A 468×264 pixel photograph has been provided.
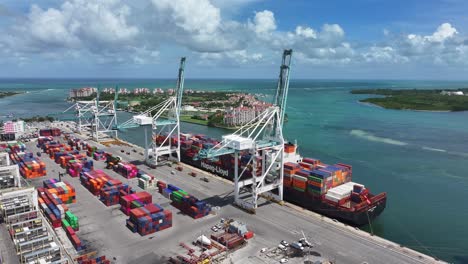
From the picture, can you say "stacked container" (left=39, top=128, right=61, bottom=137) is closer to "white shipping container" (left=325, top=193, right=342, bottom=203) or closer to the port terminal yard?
the port terminal yard

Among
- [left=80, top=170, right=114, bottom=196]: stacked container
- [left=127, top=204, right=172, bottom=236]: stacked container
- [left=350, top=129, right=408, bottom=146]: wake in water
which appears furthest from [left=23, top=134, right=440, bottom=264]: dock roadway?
[left=350, top=129, right=408, bottom=146]: wake in water

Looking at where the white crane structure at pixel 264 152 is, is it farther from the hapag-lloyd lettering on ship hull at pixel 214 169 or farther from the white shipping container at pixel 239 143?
the hapag-lloyd lettering on ship hull at pixel 214 169

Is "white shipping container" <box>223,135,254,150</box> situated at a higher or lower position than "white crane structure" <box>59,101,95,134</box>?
higher

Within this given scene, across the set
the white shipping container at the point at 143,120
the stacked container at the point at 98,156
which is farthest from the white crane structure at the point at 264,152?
the stacked container at the point at 98,156

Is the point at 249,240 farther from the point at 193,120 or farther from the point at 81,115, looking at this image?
the point at 193,120

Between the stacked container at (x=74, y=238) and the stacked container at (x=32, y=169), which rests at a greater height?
the stacked container at (x=74, y=238)

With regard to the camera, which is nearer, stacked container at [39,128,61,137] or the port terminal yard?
the port terminal yard

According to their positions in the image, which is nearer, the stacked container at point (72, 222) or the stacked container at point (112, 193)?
the stacked container at point (72, 222)

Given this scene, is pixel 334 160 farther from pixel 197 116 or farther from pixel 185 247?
pixel 197 116
